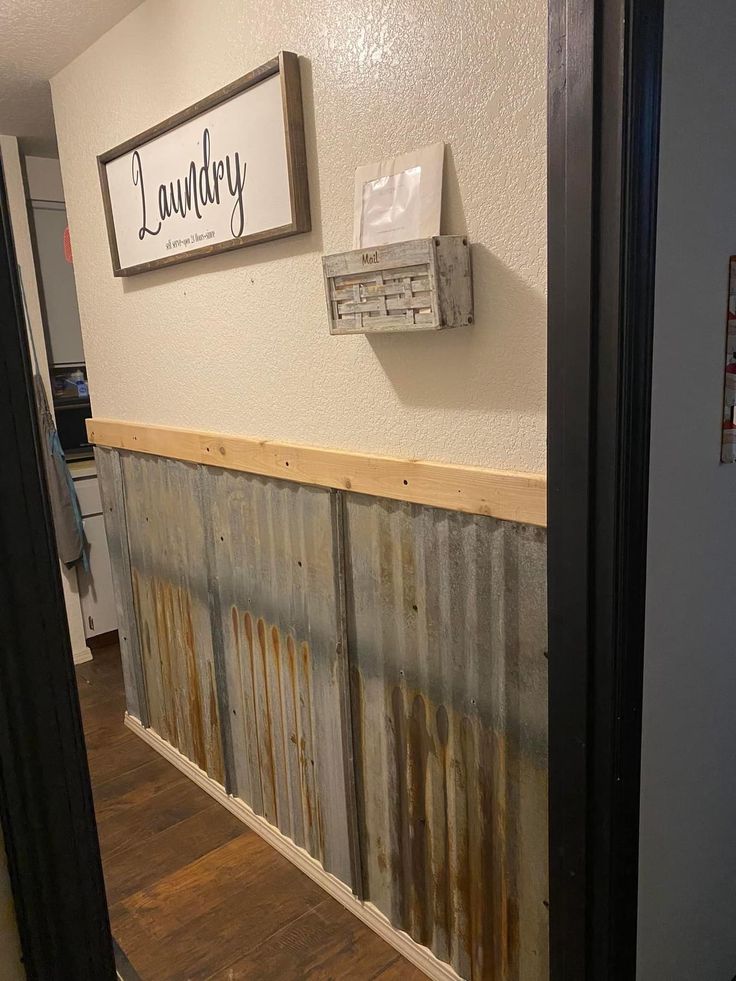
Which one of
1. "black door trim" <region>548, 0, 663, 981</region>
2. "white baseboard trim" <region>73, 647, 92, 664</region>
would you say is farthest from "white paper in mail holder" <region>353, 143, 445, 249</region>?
"white baseboard trim" <region>73, 647, 92, 664</region>

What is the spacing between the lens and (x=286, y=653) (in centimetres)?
209

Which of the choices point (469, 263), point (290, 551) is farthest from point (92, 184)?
point (469, 263)

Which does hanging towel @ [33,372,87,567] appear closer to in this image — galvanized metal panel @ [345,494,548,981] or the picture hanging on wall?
galvanized metal panel @ [345,494,548,981]

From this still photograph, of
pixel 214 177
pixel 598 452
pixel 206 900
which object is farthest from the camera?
pixel 206 900

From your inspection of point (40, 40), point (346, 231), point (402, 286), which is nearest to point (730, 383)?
point (402, 286)

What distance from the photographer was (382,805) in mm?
1875

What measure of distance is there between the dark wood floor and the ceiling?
2.43m

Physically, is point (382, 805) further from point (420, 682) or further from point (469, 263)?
point (469, 263)

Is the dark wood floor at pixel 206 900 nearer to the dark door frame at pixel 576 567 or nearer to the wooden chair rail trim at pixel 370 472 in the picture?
the dark door frame at pixel 576 567

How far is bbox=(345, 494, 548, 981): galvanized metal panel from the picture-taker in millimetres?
1463

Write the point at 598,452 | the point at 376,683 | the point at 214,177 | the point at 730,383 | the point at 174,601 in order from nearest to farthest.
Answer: the point at 598,452 → the point at 730,383 → the point at 376,683 → the point at 214,177 → the point at 174,601

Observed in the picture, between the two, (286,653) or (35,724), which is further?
(286,653)

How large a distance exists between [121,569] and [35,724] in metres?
2.20

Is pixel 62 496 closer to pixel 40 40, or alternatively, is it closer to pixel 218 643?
pixel 218 643
